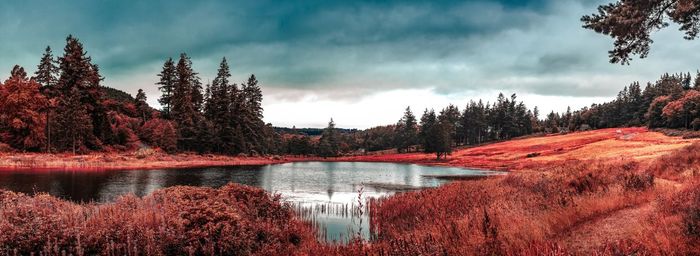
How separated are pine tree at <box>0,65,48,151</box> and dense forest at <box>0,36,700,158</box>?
14 cm

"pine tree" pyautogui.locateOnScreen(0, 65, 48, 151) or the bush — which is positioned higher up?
"pine tree" pyautogui.locateOnScreen(0, 65, 48, 151)

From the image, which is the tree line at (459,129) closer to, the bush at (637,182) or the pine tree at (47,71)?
the pine tree at (47,71)

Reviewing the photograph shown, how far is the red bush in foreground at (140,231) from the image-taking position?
969 cm

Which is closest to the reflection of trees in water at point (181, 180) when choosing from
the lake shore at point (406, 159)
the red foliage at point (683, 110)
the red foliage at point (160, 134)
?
the lake shore at point (406, 159)

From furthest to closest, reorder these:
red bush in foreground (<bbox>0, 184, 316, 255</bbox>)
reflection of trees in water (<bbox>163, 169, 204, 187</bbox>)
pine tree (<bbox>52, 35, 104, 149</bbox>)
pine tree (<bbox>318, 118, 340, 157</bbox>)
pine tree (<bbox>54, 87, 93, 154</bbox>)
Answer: pine tree (<bbox>318, 118, 340, 157</bbox>), pine tree (<bbox>52, 35, 104, 149</bbox>), pine tree (<bbox>54, 87, 93, 154</bbox>), reflection of trees in water (<bbox>163, 169, 204, 187</bbox>), red bush in foreground (<bbox>0, 184, 316, 255</bbox>)

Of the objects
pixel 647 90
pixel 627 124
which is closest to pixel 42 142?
pixel 627 124

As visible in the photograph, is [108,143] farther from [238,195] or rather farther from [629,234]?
[629,234]

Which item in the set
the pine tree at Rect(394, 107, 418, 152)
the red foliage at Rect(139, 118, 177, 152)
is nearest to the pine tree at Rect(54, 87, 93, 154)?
the red foliage at Rect(139, 118, 177, 152)

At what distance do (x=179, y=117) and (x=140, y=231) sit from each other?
90687 mm

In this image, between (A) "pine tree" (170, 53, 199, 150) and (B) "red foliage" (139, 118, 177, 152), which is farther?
(A) "pine tree" (170, 53, 199, 150)

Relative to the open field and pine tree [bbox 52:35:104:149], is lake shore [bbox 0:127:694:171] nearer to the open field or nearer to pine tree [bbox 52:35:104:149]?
the open field

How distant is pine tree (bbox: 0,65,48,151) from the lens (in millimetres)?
66000

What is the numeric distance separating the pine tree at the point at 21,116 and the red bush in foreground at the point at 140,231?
2542 inches

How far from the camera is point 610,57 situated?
17125mm
